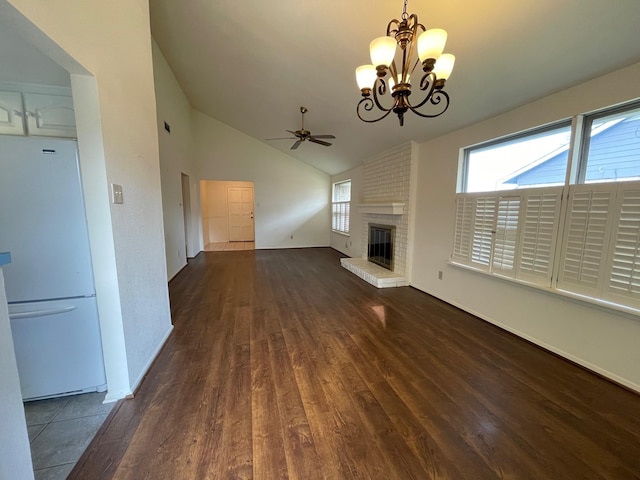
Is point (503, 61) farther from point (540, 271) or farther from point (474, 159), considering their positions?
point (540, 271)

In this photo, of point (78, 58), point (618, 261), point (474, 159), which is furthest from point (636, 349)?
point (78, 58)

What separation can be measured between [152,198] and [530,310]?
358cm

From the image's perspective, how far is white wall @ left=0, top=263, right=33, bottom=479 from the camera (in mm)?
774

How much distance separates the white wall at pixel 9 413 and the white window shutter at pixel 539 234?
3295 millimetres

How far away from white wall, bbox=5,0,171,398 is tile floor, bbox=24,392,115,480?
0.54ft

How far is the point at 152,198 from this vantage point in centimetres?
220

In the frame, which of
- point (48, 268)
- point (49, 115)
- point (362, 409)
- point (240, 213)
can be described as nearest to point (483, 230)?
point (362, 409)

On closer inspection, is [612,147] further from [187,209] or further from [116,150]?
[187,209]

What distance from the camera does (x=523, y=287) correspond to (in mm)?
2502

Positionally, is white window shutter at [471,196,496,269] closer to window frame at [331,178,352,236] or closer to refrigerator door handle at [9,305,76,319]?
refrigerator door handle at [9,305,76,319]

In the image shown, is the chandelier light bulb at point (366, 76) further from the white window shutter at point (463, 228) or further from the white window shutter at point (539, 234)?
the white window shutter at point (463, 228)

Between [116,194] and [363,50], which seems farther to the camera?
[363,50]

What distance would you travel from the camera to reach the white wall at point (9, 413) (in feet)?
2.54

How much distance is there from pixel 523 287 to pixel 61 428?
3.66 metres
